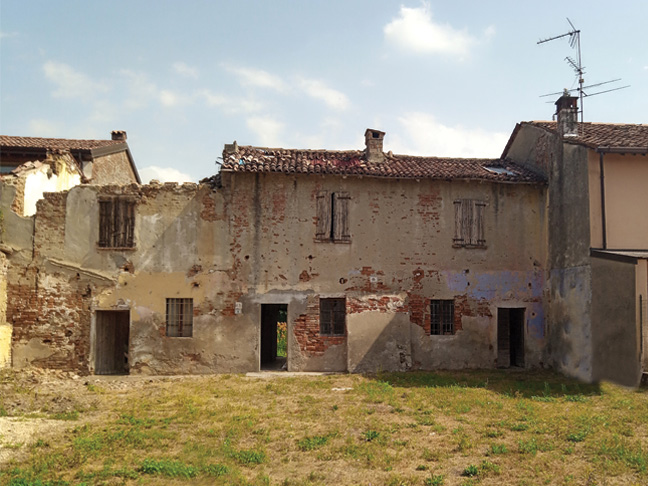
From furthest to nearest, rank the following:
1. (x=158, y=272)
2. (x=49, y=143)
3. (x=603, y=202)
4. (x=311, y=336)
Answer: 1. (x=49, y=143)
2. (x=311, y=336)
3. (x=158, y=272)
4. (x=603, y=202)

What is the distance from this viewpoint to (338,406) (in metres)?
11.0

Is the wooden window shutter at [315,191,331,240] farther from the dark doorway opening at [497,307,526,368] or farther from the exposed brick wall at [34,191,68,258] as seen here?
the exposed brick wall at [34,191,68,258]

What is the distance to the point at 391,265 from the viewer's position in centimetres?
1582

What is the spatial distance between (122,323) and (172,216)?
13.2 ft

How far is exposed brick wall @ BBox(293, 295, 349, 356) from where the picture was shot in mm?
15281

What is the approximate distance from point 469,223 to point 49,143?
1579 cm

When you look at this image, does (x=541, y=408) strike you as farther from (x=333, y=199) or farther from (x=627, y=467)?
(x=333, y=199)

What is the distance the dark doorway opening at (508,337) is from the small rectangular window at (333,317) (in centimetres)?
525

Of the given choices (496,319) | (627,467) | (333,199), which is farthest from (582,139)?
(627,467)

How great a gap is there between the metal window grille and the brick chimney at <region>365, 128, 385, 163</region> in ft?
16.6

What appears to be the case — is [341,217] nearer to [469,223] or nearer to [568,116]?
[469,223]

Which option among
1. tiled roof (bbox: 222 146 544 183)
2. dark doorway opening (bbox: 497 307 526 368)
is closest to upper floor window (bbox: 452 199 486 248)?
tiled roof (bbox: 222 146 544 183)

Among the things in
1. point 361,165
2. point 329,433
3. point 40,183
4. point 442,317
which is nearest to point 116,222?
point 40,183

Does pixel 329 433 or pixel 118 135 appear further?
pixel 118 135
